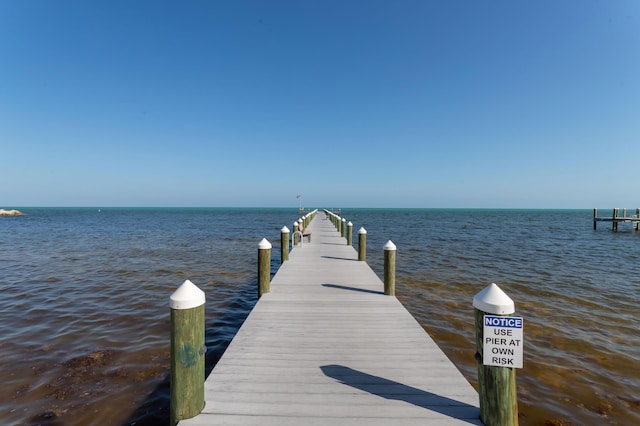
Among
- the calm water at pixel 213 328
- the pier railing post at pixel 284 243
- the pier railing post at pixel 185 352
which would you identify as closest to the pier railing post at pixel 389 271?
the calm water at pixel 213 328

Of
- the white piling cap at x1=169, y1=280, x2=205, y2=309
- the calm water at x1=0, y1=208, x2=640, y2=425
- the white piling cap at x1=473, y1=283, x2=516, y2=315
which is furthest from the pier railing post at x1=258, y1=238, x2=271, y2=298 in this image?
the white piling cap at x1=473, y1=283, x2=516, y2=315

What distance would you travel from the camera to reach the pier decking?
289cm

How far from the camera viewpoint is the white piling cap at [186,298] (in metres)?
2.73

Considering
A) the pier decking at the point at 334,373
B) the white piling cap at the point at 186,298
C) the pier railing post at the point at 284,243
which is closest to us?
the white piling cap at the point at 186,298

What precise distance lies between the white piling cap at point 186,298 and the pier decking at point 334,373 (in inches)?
41.1

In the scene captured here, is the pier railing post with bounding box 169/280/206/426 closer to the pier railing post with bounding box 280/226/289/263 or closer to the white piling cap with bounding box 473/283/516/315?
the white piling cap with bounding box 473/283/516/315

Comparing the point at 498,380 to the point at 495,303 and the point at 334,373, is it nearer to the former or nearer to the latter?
the point at 495,303

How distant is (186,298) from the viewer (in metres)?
2.76

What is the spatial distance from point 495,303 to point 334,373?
199 cm

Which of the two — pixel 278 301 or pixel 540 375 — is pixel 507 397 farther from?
pixel 278 301

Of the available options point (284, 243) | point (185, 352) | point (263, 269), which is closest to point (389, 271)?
point (263, 269)

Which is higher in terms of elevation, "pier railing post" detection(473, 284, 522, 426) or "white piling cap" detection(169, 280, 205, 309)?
"white piling cap" detection(169, 280, 205, 309)

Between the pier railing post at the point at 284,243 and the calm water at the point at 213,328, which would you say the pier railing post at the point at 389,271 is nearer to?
the calm water at the point at 213,328

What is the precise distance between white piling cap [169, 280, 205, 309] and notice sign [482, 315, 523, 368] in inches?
101
